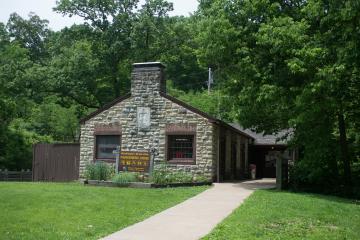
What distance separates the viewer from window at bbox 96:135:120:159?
78.4 ft

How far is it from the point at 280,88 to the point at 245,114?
10.7 feet

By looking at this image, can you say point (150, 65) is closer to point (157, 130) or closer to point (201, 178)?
point (157, 130)

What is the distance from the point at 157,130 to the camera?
22922 mm

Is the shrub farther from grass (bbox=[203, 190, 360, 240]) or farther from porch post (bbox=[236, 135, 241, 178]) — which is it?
porch post (bbox=[236, 135, 241, 178])

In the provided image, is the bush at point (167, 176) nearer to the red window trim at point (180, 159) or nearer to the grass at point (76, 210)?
the red window trim at point (180, 159)

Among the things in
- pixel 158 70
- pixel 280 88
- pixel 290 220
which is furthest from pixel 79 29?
pixel 290 220

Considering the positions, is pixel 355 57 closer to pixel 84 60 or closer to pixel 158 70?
pixel 158 70

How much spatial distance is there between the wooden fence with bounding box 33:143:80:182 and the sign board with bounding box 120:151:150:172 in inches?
226

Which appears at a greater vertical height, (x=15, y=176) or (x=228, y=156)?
(x=228, y=156)

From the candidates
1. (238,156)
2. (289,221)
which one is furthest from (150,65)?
(289,221)

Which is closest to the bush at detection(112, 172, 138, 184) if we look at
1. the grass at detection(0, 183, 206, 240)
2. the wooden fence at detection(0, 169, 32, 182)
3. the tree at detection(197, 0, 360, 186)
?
the grass at detection(0, 183, 206, 240)

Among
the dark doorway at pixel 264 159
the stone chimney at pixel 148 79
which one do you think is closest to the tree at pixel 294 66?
the stone chimney at pixel 148 79

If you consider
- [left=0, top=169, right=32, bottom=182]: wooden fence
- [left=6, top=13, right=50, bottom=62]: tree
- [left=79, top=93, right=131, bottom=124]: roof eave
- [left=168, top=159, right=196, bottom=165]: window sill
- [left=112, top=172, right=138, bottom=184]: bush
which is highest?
[left=6, top=13, right=50, bottom=62]: tree

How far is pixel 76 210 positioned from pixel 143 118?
11.8 m
